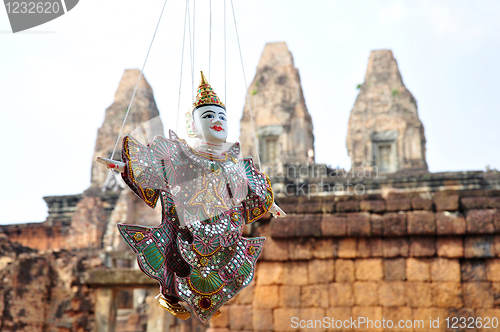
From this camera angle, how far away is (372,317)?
8.17 m

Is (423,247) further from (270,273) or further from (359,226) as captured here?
(270,273)

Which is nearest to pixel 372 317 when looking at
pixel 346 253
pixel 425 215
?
pixel 346 253

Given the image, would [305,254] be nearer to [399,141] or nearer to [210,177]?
[210,177]

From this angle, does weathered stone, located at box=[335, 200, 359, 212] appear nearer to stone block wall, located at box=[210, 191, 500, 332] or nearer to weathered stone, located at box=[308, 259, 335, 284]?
stone block wall, located at box=[210, 191, 500, 332]

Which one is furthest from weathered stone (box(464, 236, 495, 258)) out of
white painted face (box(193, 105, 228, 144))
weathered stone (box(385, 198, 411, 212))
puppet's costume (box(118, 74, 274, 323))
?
white painted face (box(193, 105, 228, 144))

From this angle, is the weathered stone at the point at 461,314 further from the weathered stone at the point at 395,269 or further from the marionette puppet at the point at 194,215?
the marionette puppet at the point at 194,215

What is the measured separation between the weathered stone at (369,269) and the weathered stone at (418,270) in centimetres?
40

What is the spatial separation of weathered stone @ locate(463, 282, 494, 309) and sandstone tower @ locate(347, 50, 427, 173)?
15256 millimetres

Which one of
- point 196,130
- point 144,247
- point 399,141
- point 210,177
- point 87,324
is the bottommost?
point 87,324

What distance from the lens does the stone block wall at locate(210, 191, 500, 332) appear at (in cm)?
802

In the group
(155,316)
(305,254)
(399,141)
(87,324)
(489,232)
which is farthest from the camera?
(399,141)

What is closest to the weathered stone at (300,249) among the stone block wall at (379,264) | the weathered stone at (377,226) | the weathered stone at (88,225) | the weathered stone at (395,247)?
→ the stone block wall at (379,264)

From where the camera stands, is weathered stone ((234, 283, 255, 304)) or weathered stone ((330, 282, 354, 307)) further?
weathered stone ((234, 283, 255, 304))

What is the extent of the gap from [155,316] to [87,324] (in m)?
1.78
